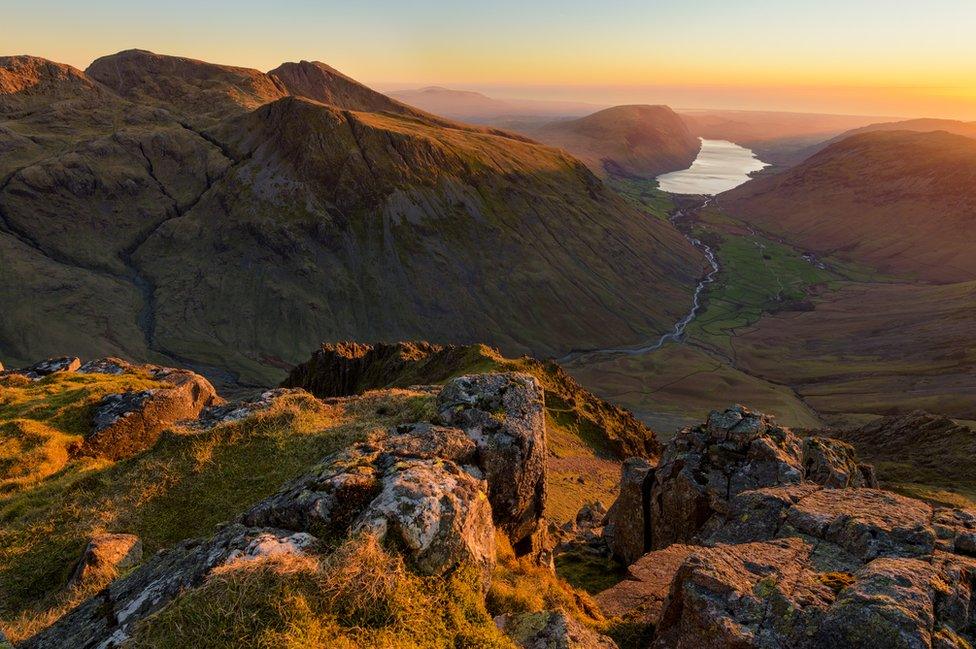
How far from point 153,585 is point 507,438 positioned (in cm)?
1110

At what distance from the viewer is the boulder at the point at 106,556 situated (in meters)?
14.9

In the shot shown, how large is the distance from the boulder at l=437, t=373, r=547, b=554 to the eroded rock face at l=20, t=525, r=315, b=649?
8.31 meters

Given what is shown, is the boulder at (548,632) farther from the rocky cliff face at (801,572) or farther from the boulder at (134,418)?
the boulder at (134,418)

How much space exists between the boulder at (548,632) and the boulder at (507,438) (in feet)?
17.9

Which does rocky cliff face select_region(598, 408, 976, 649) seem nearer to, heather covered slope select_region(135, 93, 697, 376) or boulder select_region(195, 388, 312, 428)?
boulder select_region(195, 388, 312, 428)

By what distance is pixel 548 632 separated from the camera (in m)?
12.0

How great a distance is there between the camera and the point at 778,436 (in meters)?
29.2

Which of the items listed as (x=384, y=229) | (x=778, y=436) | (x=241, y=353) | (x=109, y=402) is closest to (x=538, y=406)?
(x=778, y=436)

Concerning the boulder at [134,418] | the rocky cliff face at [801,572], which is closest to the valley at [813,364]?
the rocky cliff face at [801,572]

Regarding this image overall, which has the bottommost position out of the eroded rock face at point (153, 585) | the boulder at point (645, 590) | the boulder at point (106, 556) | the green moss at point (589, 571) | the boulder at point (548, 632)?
the green moss at point (589, 571)

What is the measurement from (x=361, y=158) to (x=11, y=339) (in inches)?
4407

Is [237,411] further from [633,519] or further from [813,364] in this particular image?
[813,364]

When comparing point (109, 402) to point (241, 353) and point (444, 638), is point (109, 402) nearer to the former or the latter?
point (444, 638)

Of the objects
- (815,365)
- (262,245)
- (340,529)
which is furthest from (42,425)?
(815,365)
